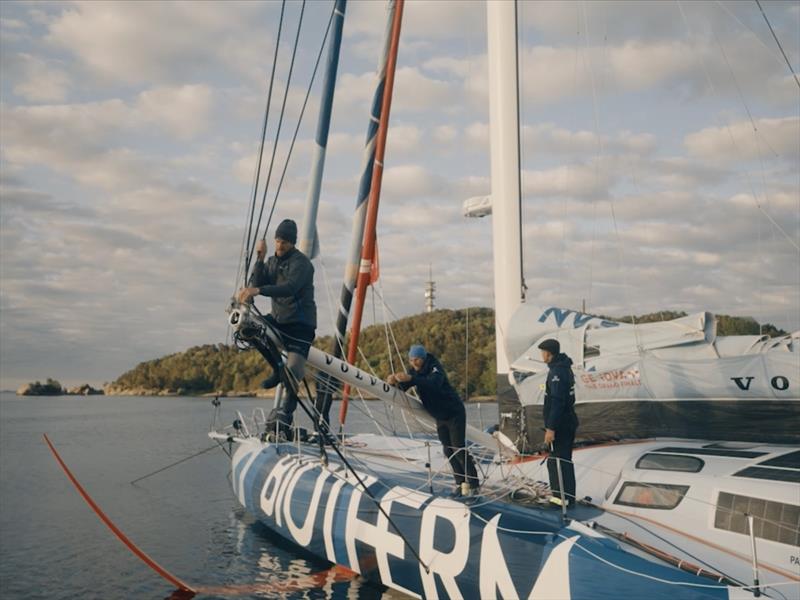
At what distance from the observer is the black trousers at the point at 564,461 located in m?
7.49

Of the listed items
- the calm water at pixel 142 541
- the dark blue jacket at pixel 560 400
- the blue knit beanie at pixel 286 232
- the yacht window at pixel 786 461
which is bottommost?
the calm water at pixel 142 541

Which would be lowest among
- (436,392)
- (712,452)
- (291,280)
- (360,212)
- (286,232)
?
(712,452)

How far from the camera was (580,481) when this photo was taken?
861cm

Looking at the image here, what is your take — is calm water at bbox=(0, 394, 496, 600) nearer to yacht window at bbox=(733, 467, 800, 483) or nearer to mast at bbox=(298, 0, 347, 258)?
yacht window at bbox=(733, 467, 800, 483)

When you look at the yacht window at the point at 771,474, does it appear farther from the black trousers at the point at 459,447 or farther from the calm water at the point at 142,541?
the calm water at the point at 142,541

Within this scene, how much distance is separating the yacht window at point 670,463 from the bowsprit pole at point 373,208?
5.49m

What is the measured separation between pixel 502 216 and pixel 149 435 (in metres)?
32.8

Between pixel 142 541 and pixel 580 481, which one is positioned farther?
pixel 142 541

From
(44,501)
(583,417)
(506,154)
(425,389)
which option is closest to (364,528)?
(425,389)

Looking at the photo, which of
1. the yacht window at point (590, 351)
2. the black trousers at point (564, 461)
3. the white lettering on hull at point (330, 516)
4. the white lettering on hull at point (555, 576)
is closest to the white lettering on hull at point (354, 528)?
the white lettering on hull at point (330, 516)

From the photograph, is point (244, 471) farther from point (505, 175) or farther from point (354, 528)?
point (505, 175)

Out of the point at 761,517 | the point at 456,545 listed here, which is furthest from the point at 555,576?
the point at 761,517

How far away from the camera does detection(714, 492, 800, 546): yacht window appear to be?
250 inches

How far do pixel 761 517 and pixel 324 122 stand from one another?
33.6 feet
